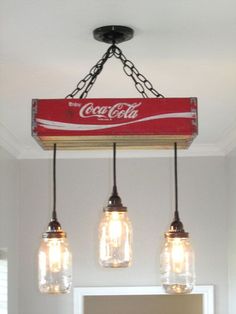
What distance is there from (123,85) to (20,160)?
7.85 feet

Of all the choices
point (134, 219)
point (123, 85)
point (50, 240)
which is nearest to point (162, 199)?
point (134, 219)

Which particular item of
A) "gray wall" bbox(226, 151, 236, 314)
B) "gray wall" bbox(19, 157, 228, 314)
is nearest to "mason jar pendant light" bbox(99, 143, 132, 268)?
"gray wall" bbox(226, 151, 236, 314)

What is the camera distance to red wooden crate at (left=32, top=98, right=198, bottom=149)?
1.99m

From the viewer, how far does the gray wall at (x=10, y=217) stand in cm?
476

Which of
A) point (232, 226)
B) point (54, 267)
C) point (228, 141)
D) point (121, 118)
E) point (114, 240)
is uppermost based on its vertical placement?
point (228, 141)

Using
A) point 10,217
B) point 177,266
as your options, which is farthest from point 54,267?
point 10,217

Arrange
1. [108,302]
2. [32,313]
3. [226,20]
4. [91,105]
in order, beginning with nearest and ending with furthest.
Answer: [91,105], [226,20], [32,313], [108,302]

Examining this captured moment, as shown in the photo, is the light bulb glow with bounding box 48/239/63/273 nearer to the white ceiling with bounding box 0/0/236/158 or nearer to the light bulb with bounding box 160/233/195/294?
the light bulb with bounding box 160/233/195/294

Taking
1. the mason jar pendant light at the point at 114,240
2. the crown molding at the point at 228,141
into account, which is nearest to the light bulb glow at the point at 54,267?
the mason jar pendant light at the point at 114,240

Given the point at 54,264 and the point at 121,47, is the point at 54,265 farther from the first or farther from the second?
the point at 121,47

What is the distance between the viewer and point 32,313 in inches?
213

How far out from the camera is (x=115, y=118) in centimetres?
200

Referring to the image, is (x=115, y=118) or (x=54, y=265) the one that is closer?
(x=115, y=118)

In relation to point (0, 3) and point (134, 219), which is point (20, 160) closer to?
point (134, 219)
